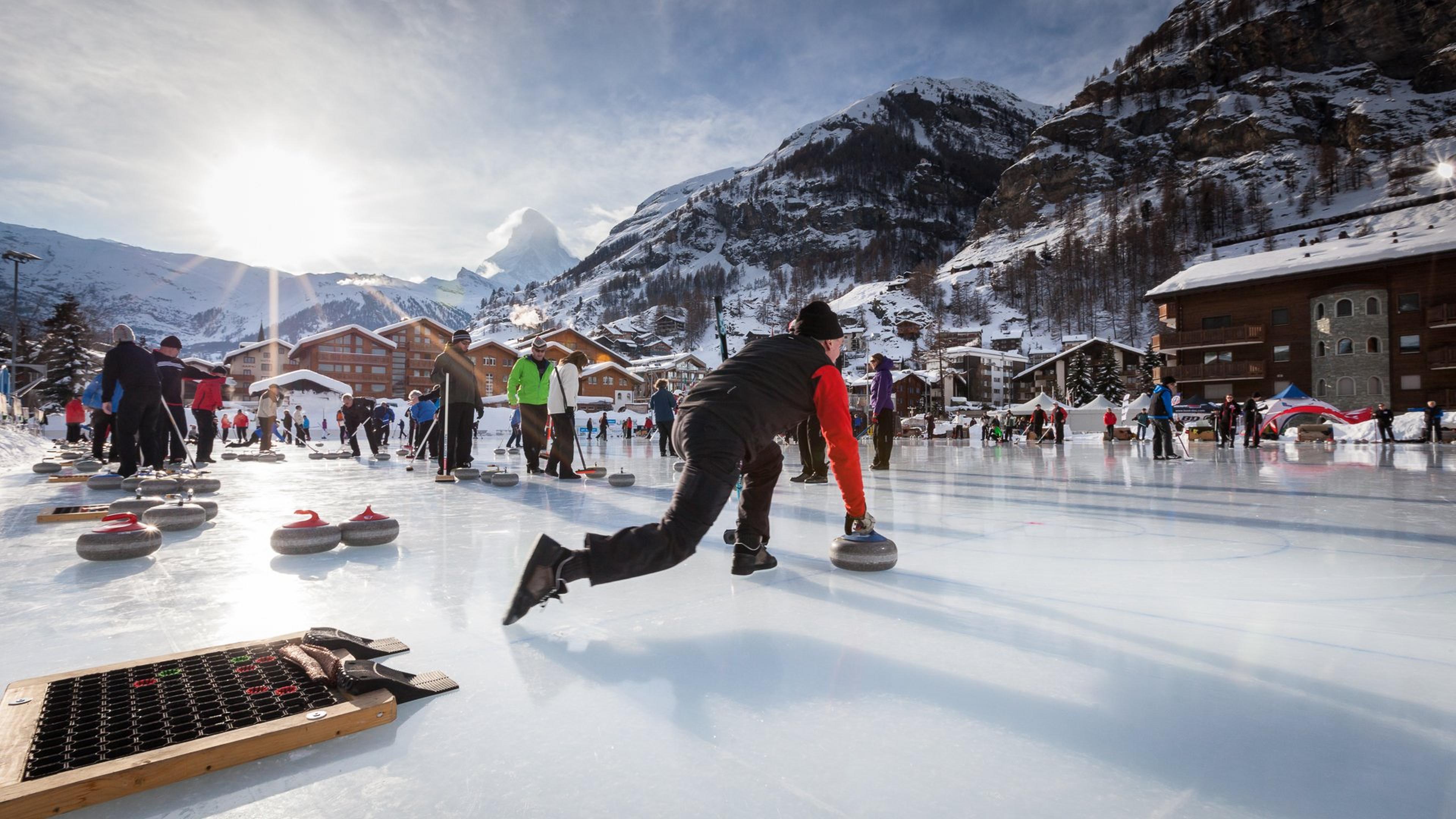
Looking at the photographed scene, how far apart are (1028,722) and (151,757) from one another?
5.91 ft

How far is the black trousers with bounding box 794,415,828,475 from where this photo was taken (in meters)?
6.97

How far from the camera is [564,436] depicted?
25.3ft

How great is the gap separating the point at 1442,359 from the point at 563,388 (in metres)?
38.8

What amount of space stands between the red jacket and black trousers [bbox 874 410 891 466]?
9.84 meters

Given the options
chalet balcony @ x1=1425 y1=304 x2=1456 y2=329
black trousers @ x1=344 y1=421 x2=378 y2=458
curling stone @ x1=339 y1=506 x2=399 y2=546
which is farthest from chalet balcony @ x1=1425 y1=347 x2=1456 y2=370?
black trousers @ x1=344 y1=421 x2=378 y2=458

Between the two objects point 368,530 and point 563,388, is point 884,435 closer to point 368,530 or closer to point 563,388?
point 563,388

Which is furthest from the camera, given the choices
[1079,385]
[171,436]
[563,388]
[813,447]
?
[1079,385]

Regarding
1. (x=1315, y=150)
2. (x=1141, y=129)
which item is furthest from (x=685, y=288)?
(x=1315, y=150)

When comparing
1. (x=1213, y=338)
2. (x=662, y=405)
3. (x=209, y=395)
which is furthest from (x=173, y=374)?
(x=1213, y=338)

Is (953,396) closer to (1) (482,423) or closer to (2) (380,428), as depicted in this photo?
(1) (482,423)

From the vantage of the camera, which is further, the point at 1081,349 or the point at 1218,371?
the point at 1081,349

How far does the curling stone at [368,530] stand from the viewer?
3449mm

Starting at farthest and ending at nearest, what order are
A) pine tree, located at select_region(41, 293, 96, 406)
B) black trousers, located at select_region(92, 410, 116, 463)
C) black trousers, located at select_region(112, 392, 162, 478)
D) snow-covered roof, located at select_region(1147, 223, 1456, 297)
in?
1. pine tree, located at select_region(41, 293, 96, 406)
2. snow-covered roof, located at select_region(1147, 223, 1456, 297)
3. black trousers, located at select_region(92, 410, 116, 463)
4. black trousers, located at select_region(112, 392, 162, 478)

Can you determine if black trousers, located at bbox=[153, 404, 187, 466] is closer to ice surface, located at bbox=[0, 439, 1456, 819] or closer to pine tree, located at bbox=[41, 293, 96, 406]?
ice surface, located at bbox=[0, 439, 1456, 819]
